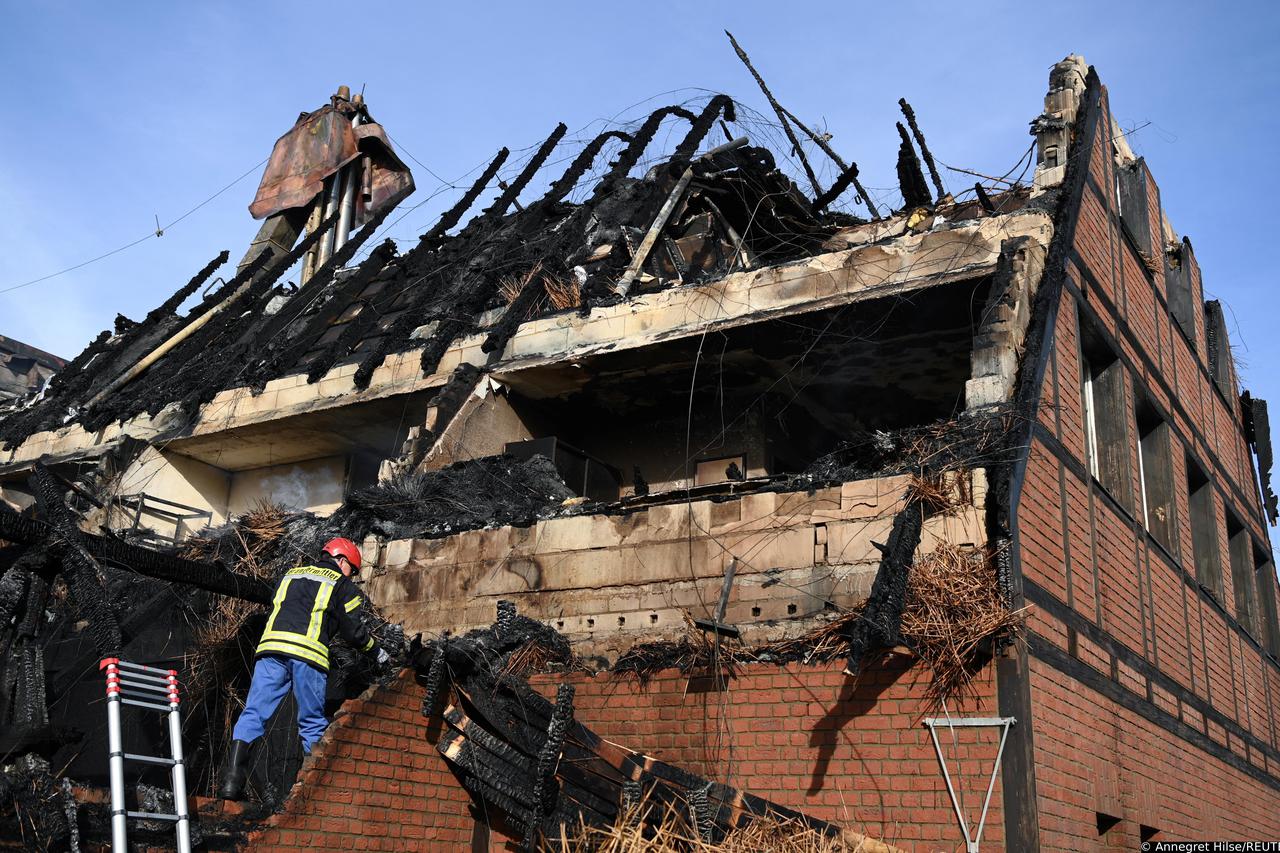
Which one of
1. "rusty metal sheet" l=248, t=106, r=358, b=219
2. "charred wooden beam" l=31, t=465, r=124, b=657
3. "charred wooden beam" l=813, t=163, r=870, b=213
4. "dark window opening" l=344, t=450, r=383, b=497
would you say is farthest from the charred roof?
"charred wooden beam" l=31, t=465, r=124, b=657

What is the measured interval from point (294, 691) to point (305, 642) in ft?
0.97

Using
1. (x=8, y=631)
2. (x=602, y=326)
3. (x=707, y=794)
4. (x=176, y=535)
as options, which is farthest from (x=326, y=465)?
(x=707, y=794)

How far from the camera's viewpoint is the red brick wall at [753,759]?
720 cm

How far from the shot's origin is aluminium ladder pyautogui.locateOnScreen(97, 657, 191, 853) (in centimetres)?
584

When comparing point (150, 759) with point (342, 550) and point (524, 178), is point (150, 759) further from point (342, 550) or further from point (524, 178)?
point (524, 178)

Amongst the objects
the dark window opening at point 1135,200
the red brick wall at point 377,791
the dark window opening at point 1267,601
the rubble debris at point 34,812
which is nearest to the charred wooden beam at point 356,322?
the red brick wall at point 377,791

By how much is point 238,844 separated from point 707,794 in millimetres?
2667

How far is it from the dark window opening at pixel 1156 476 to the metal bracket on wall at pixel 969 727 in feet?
17.3

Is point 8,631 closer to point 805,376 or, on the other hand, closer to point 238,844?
Result: point 238,844

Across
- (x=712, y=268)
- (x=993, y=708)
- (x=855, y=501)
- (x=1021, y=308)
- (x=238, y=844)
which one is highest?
(x=712, y=268)

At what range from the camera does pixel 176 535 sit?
1330 cm

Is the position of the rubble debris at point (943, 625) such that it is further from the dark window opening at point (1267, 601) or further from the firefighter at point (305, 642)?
the dark window opening at point (1267, 601)

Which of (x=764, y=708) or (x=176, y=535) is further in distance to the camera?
(x=176, y=535)

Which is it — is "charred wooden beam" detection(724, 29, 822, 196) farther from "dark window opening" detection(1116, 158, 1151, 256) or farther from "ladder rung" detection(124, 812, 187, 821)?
"ladder rung" detection(124, 812, 187, 821)
